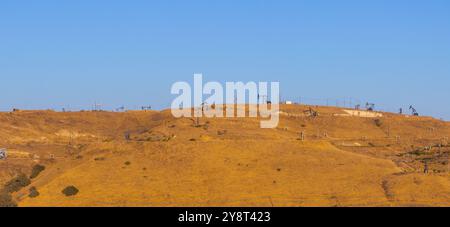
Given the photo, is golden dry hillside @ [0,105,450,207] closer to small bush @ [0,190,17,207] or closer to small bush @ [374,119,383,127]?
small bush @ [0,190,17,207]

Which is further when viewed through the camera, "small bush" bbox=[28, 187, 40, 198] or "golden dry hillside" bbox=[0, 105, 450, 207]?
"small bush" bbox=[28, 187, 40, 198]

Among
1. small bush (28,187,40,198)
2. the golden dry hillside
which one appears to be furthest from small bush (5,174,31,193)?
small bush (28,187,40,198)

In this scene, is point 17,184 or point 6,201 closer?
point 6,201

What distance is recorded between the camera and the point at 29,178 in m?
57.0

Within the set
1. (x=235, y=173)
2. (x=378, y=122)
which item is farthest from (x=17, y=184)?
(x=378, y=122)

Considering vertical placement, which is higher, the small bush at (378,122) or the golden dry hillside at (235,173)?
the small bush at (378,122)

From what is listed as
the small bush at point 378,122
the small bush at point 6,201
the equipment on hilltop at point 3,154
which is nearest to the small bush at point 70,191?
the small bush at point 6,201

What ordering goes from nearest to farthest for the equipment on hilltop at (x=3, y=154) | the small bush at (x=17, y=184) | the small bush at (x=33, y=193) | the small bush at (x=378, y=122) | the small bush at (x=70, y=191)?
the small bush at (x=33, y=193), the small bush at (x=70, y=191), the small bush at (x=17, y=184), the equipment on hilltop at (x=3, y=154), the small bush at (x=378, y=122)

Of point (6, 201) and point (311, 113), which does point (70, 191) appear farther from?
point (311, 113)

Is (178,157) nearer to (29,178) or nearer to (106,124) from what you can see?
(29,178)

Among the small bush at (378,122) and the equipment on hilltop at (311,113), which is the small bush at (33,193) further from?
the small bush at (378,122)

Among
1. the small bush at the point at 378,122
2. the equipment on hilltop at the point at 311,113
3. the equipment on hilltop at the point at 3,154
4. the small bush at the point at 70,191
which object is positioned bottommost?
the small bush at the point at 70,191
